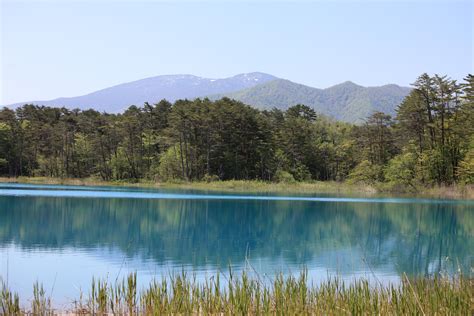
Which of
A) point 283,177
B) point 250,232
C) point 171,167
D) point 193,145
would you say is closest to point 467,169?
point 283,177

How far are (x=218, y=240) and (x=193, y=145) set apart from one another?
1691 inches

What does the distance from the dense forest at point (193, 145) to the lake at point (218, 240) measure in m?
24.8

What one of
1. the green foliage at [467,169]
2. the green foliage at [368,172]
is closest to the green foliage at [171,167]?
the green foliage at [368,172]

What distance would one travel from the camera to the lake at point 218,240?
41.1ft

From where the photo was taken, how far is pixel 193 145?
60906 mm

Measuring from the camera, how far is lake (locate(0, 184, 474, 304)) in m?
12.5

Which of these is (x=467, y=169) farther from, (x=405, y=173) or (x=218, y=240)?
(x=218, y=240)

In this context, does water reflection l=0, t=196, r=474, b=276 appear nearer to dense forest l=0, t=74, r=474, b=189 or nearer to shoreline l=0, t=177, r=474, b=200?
shoreline l=0, t=177, r=474, b=200

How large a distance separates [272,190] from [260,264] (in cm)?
3733

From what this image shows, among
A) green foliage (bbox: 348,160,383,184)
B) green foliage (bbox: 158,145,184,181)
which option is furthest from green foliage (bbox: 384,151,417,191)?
green foliage (bbox: 158,145,184,181)

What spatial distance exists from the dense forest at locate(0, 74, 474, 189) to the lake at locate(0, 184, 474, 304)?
81.3 ft

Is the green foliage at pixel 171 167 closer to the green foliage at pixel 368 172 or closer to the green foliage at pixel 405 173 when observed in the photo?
the green foliage at pixel 368 172

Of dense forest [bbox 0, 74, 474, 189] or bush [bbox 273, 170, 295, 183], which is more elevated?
dense forest [bbox 0, 74, 474, 189]

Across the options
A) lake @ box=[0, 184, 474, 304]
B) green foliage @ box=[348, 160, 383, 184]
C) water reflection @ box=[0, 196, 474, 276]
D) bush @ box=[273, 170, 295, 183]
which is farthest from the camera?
bush @ box=[273, 170, 295, 183]
